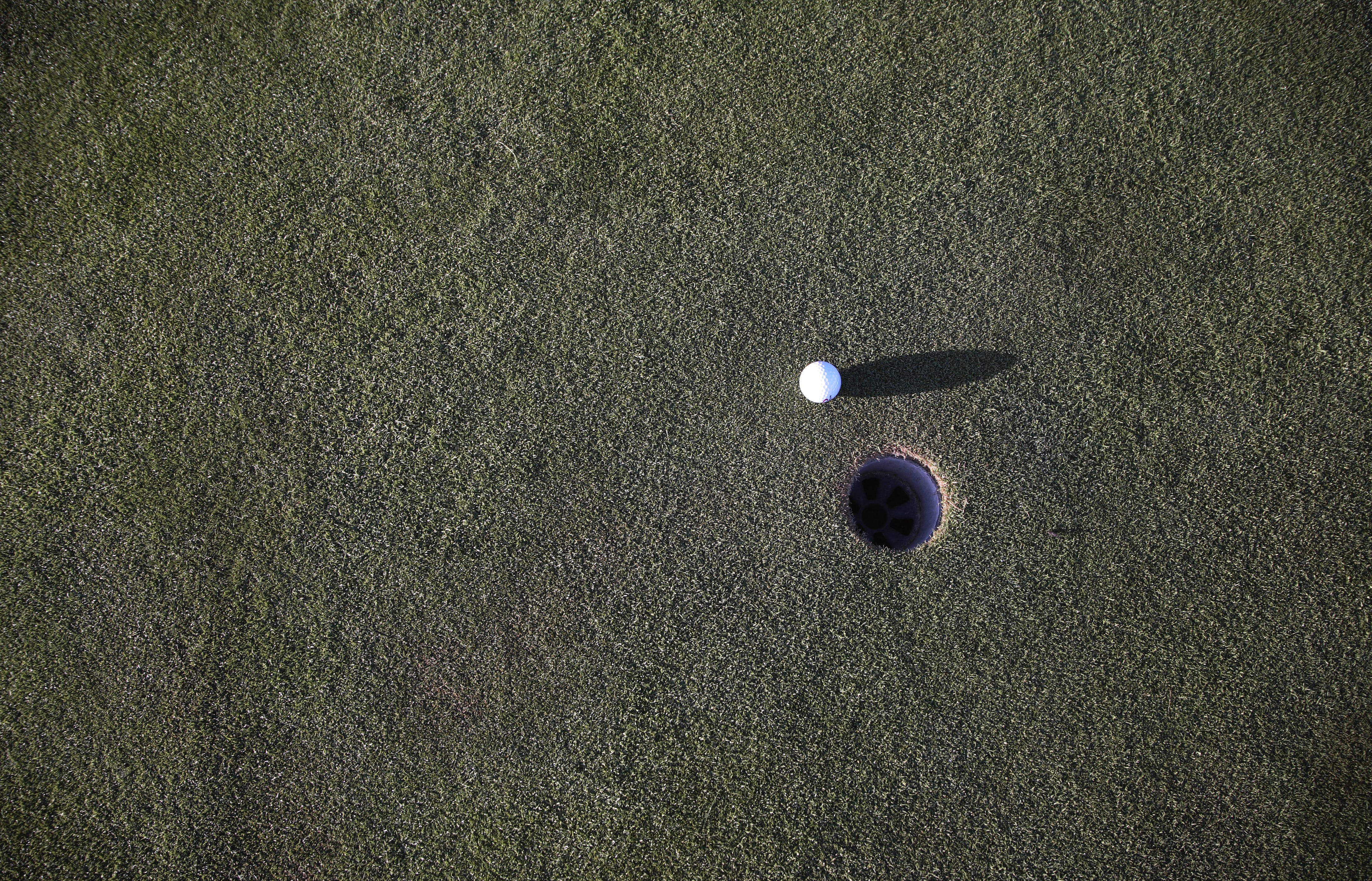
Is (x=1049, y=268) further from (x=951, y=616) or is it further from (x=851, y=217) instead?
(x=951, y=616)

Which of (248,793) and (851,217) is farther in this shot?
(851,217)

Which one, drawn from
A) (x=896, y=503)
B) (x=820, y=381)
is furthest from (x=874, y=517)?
(x=820, y=381)

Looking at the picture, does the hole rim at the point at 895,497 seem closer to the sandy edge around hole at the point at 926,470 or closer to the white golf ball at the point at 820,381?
the sandy edge around hole at the point at 926,470

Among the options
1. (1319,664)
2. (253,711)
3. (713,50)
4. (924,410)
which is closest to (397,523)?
(253,711)

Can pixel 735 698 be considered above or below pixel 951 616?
below

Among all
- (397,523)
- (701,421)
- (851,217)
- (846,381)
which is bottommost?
(397,523)

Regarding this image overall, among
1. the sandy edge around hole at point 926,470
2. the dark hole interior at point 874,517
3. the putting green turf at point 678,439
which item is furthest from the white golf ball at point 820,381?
the dark hole interior at point 874,517

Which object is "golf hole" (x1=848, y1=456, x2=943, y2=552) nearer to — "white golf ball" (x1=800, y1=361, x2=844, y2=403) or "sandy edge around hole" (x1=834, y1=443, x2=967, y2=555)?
"sandy edge around hole" (x1=834, y1=443, x2=967, y2=555)

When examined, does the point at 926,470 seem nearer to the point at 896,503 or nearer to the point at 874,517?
the point at 896,503
